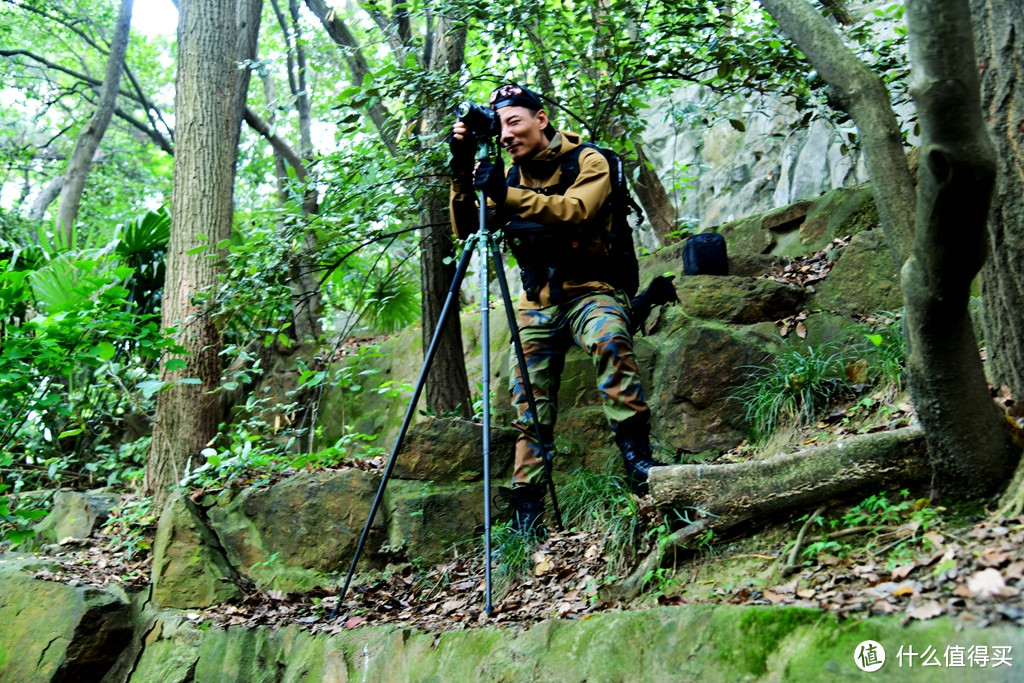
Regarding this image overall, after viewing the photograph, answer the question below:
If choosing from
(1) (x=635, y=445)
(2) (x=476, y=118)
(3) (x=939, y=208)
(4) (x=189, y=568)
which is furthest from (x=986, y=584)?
(4) (x=189, y=568)

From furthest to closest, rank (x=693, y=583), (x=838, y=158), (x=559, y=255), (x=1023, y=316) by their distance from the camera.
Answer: (x=838, y=158) → (x=559, y=255) → (x=693, y=583) → (x=1023, y=316)

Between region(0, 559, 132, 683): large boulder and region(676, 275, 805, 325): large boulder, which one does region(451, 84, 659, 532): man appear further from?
region(0, 559, 132, 683): large boulder

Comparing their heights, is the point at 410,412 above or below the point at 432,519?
above

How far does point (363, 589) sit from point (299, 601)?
1.29 feet

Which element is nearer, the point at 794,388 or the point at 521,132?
the point at 521,132

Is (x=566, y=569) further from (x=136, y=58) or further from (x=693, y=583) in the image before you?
(x=136, y=58)

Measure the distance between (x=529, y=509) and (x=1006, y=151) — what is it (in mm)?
2635

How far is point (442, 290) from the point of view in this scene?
6.09 metres

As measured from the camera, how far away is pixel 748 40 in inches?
206

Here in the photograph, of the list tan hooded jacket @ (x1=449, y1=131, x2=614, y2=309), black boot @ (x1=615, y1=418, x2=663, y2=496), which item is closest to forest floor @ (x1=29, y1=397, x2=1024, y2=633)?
black boot @ (x1=615, y1=418, x2=663, y2=496)

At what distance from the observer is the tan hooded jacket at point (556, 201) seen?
154 inches

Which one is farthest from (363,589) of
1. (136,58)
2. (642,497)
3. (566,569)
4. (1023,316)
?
(136,58)

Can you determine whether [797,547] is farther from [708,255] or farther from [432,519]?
[708,255]

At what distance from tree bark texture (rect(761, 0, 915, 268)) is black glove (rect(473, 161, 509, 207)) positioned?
4.85ft
